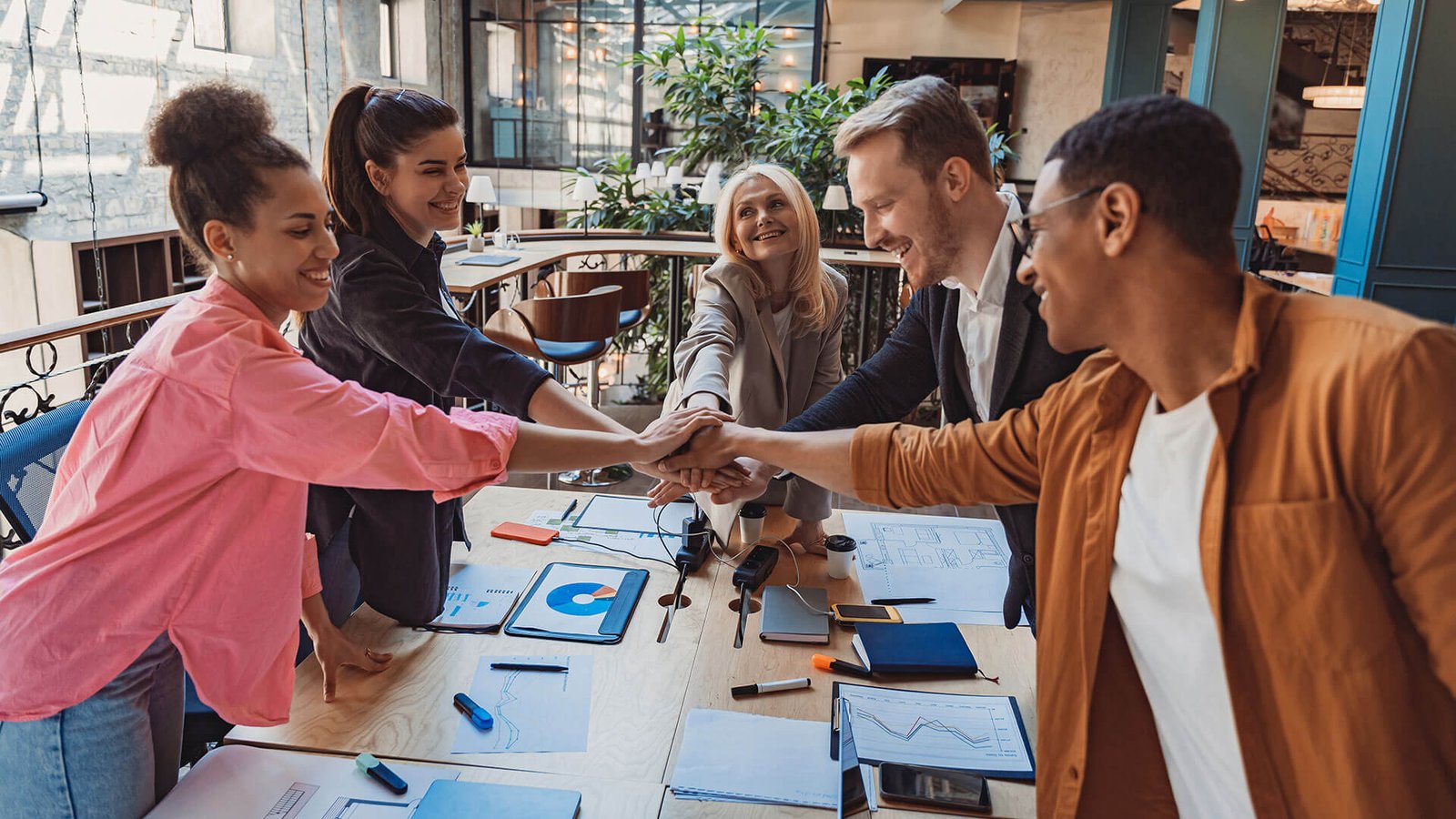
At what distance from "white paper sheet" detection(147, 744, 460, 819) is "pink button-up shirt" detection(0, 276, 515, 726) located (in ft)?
0.21

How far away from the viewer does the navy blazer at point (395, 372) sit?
164 cm

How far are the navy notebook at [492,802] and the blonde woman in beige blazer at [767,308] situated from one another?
130cm

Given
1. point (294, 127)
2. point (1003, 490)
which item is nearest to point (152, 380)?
point (1003, 490)

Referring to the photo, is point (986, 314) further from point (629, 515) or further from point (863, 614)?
point (629, 515)

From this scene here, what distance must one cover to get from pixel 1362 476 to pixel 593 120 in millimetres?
12532

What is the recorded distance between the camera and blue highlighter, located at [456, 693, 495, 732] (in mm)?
1359

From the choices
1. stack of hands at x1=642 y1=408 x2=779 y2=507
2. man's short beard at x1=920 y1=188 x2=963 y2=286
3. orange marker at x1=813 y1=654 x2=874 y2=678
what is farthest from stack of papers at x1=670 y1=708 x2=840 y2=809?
man's short beard at x1=920 y1=188 x2=963 y2=286

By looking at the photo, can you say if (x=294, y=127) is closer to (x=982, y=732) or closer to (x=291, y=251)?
(x=291, y=251)

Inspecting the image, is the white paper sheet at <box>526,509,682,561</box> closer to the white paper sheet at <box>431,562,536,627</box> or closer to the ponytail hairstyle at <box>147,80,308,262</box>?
the white paper sheet at <box>431,562,536,627</box>

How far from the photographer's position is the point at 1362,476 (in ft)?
2.85

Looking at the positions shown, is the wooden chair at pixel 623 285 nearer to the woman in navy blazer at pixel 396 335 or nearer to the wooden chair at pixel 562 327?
the wooden chair at pixel 562 327

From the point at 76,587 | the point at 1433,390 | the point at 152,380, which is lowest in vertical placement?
the point at 76,587

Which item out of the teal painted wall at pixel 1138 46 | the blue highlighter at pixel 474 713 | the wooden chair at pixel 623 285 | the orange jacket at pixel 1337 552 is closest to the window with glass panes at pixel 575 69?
the teal painted wall at pixel 1138 46

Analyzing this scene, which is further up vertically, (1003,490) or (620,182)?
(620,182)
